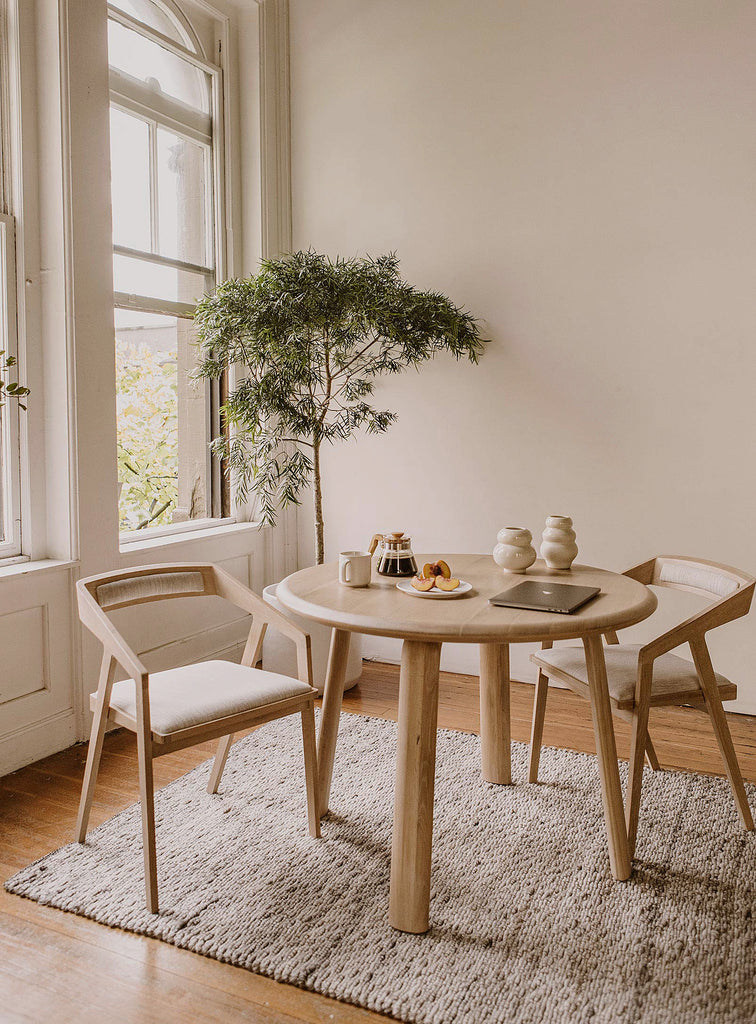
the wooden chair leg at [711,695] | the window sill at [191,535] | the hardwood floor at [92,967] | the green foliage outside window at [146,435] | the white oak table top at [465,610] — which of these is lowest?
the hardwood floor at [92,967]

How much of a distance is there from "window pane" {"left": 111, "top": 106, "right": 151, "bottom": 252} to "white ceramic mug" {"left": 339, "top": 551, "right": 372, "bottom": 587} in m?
1.98

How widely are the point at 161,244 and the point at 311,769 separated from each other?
2.52m

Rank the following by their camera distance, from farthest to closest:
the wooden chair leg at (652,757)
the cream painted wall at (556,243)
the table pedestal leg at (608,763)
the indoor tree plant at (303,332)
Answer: the cream painted wall at (556,243), the indoor tree plant at (303,332), the wooden chair leg at (652,757), the table pedestal leg at (608,763)

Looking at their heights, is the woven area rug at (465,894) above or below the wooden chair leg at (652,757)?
below

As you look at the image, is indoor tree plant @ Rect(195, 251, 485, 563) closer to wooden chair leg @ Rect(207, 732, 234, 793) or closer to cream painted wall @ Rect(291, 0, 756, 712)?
cream painted wall @ Rect(291, 0, 756, 712)

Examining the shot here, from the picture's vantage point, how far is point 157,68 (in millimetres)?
3617

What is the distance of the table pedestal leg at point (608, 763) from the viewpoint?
83.5 inches

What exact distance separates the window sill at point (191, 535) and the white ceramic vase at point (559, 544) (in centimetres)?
174

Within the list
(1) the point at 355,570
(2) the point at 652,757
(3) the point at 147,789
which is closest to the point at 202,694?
(3) the point at 147,789

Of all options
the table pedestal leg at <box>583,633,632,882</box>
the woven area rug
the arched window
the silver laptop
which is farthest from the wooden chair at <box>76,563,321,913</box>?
the arched window

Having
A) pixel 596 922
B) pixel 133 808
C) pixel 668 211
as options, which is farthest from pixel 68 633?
pixel 668 211

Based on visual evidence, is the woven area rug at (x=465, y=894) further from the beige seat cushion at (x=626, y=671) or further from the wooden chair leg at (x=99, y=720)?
the beige seat cushion at (x=626, y=671)

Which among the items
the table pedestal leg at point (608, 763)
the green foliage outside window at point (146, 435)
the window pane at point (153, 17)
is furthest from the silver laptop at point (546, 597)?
the window pane at point (153, 17)

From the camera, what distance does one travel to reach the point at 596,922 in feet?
6.37
